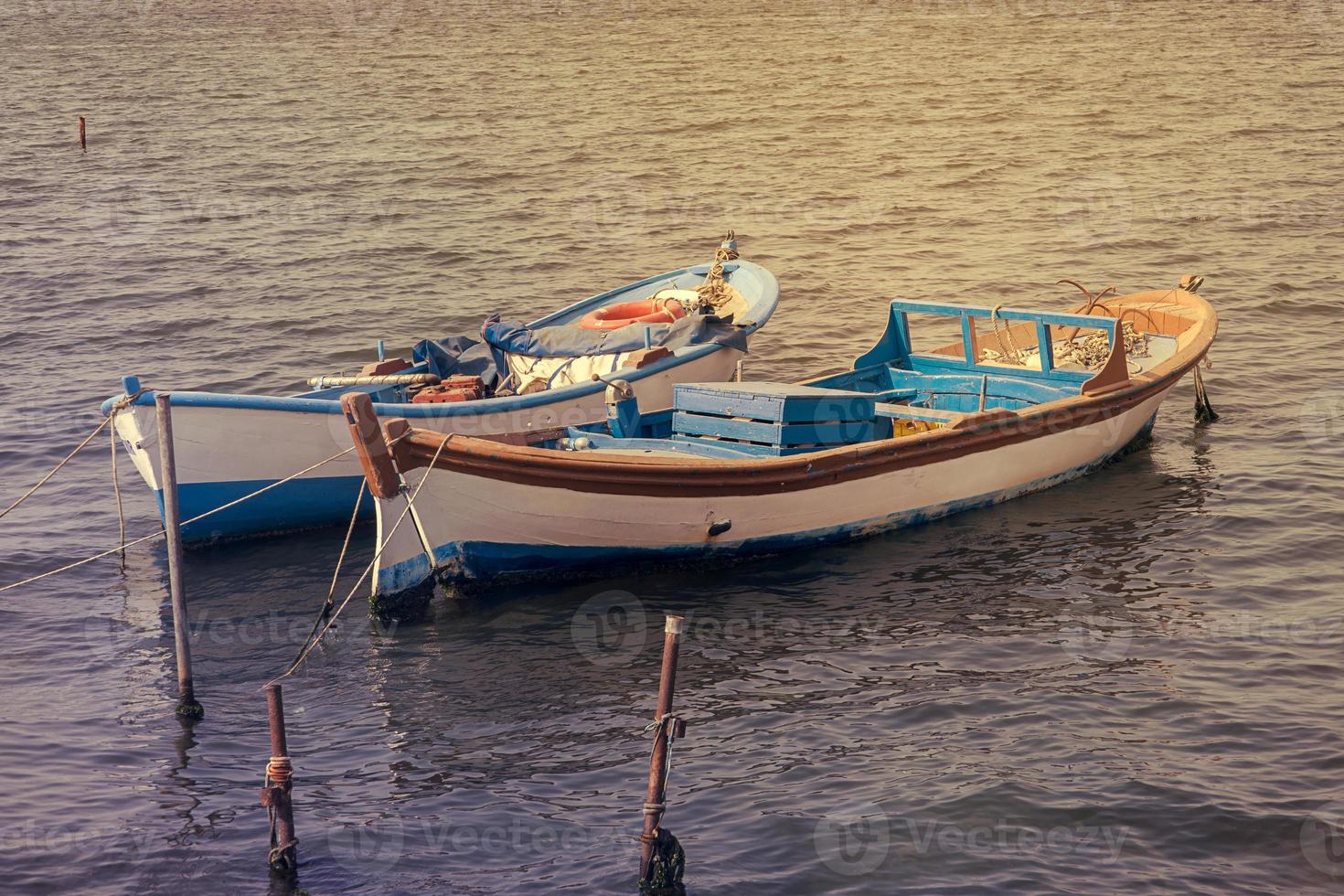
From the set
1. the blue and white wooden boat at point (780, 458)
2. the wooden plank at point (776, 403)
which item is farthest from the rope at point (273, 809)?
the wooden plank at point (776, 403)

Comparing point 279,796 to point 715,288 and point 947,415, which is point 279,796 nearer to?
point 947,415

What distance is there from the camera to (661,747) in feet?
28.1

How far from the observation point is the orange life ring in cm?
1789

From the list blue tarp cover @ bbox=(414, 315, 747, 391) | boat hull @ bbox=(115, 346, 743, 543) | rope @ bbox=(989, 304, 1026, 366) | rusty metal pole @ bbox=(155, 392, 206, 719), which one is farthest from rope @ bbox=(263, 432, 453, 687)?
rope @ bbox=(989, 304, 1026, 366)

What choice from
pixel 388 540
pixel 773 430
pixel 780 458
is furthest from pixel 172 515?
pixel 773 430

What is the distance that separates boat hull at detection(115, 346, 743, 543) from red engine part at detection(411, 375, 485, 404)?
0.86 m

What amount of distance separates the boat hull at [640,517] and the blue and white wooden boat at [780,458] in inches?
0.6

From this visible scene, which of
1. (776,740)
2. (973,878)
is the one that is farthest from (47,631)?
(973,878)

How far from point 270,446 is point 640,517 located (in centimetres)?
394

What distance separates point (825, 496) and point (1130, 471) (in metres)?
4.71

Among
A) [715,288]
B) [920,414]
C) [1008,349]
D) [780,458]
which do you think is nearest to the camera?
[780,458]

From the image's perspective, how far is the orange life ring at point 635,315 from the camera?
17891mm

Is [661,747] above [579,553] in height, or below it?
below

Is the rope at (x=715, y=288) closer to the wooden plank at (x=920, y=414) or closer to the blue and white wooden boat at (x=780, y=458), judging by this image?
the blue and white wooden boat at (x=780, y=458)
